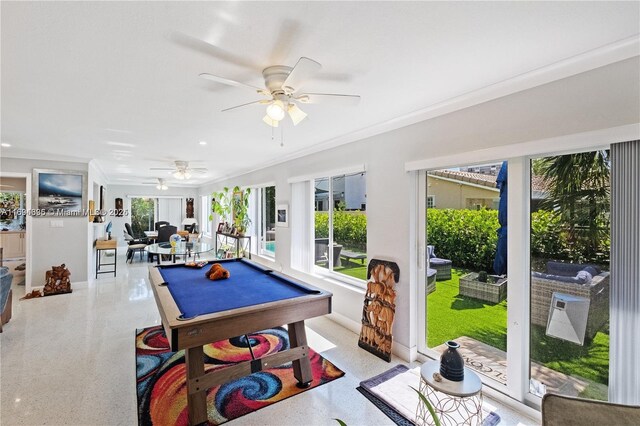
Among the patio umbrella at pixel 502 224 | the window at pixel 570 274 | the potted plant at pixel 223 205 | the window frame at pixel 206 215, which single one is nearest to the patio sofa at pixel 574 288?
the window at pixel 570 274

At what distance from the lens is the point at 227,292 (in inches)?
103

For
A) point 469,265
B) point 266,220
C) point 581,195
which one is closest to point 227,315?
point 469,265

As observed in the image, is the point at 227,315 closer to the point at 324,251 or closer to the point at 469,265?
the point at 469,265

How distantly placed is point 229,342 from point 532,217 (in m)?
3.33

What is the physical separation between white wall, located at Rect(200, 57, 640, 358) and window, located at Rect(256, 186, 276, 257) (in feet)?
5.04

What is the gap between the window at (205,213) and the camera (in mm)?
10577

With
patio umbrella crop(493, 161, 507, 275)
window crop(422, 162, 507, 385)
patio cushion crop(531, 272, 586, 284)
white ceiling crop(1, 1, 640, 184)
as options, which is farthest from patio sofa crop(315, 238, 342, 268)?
patio cushion crop(531, 272, 586, 284)

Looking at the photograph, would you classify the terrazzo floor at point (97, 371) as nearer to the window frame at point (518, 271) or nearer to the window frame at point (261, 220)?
the window frame at point (518, 271)

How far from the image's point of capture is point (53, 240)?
5.43 metres

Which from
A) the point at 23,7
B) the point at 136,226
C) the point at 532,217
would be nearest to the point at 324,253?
the point at 532,217

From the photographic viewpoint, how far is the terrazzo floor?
86.0 inches

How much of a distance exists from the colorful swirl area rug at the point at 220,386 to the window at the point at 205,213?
296 inches

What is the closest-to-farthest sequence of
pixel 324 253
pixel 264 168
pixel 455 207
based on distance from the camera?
pixel 455 207 < pixel 324 253 < pixel 264 168

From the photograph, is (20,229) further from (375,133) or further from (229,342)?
(375,133)
